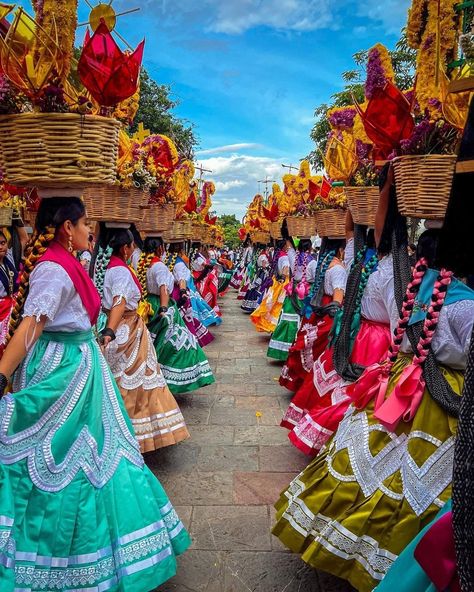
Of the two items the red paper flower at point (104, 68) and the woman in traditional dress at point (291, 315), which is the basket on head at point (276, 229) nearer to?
the woman in traditional dress at point (291, 315)

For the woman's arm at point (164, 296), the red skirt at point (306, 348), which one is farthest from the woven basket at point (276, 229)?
the woman's arm at point (164, 296)

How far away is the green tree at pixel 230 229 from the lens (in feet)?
175

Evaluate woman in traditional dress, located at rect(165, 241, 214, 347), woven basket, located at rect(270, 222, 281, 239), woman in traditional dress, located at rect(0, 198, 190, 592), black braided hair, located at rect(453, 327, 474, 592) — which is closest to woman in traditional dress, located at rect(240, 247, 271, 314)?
woven basket, located at rect(270, 222, 281, 239)

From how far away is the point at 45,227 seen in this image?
111 inches

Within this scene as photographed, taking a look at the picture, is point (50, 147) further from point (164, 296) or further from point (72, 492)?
point (164, 296)

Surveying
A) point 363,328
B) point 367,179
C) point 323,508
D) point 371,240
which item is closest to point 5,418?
point 323,508

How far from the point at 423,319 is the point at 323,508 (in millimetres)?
1038

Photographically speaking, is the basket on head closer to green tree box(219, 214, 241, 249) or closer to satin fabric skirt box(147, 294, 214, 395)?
satin fabric skirt box(147, 294, 214, 395)

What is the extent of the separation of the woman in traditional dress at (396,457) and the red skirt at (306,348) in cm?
263

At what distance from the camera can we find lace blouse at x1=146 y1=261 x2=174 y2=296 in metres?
6.10

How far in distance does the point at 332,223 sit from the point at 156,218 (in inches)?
76.1

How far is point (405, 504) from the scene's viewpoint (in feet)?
8.32

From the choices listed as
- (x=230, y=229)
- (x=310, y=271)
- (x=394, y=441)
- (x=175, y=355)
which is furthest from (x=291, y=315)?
(x=230, y=229)

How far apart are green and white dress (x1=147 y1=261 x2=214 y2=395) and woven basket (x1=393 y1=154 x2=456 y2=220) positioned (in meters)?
3.78
